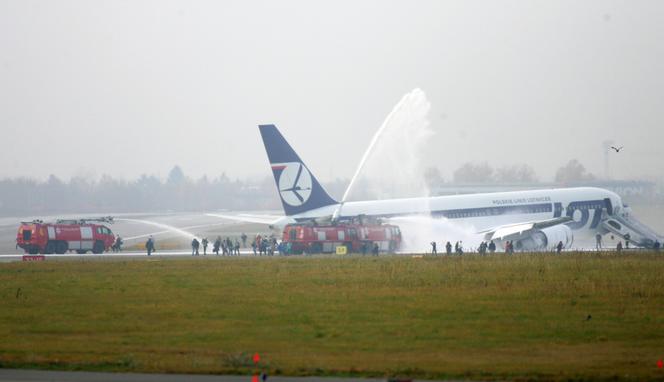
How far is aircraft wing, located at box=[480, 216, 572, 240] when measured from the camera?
67.5m

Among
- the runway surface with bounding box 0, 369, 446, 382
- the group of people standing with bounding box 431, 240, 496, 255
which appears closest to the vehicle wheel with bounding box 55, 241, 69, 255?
the group of people standing with bounding box 431, 240, 496, 255

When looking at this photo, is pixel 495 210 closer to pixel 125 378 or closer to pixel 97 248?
pixel 97 248

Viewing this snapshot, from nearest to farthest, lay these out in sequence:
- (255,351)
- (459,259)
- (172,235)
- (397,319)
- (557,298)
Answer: (255,351)
(397,319)
(557,298)
(459,259)
(172,235)

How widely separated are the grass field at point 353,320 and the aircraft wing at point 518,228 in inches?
786

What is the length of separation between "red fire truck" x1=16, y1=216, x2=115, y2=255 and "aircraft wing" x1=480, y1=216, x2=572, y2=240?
2920cm

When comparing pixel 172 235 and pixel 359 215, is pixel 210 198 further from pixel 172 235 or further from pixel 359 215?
pixel 359 215

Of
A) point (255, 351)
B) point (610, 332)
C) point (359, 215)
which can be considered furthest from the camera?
point (359, 215)

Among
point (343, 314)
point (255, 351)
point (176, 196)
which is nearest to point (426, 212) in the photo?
point (343, 314)

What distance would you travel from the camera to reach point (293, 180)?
67.2m

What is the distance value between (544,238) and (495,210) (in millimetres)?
4915

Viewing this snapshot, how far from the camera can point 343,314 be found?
30.3 metres

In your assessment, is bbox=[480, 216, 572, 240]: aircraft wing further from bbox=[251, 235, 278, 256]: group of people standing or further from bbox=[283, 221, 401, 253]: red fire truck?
bbox=[251, 235, 278, 256]: group of people standing

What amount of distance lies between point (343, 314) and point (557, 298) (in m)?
8.09

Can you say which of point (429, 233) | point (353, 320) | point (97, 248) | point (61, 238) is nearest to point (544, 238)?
point (429, 233)
